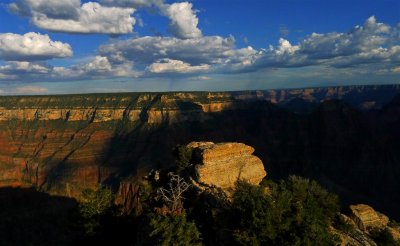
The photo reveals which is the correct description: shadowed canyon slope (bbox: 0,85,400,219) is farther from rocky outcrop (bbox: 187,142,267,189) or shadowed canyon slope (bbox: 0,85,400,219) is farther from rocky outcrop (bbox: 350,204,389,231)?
rocky outcrop (bbox: 187,142,267,189)

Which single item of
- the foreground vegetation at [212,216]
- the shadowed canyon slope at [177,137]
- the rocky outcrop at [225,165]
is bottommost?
the shadowed canyon slope at [177,137]

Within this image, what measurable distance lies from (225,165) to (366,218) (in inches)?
532

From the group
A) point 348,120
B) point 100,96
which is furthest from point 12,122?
point 348,120

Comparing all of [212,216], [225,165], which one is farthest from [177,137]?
[212,216]

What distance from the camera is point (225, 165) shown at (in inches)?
1471

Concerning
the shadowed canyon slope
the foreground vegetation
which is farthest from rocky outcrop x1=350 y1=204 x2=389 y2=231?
the shadowed canyon slope

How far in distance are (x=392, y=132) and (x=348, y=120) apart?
77.6 feet

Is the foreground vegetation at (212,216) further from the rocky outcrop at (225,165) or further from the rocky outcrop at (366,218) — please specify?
the rocky outcrop at (366,218)

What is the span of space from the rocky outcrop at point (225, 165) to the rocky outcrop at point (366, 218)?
8819mm

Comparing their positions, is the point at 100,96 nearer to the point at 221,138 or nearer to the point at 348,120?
the point at 221,138

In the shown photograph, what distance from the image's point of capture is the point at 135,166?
124500mm

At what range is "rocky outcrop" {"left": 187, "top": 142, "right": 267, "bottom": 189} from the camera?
36.6 meters

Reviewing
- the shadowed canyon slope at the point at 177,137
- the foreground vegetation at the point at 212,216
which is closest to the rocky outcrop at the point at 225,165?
the foreground vegetation at the point at 212,216

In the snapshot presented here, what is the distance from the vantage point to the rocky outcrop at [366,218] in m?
39.1
